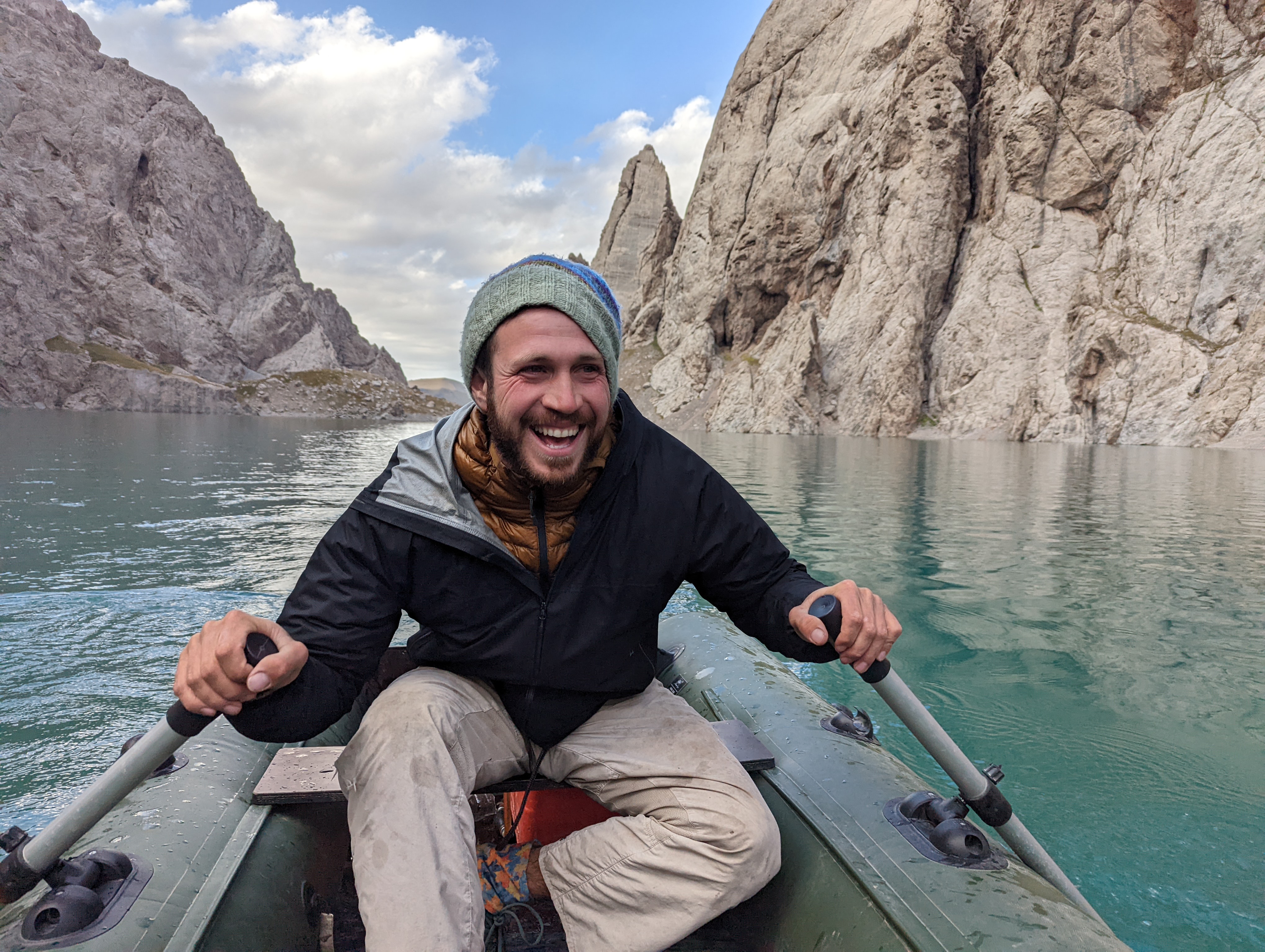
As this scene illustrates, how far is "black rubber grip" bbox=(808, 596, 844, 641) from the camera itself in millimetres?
2150

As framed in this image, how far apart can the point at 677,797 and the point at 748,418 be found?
5565 cm

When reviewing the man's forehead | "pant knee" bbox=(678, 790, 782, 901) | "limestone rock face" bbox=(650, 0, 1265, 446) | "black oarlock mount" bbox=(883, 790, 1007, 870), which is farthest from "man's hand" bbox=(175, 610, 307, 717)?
"limestone rock face" bbox=(650, 0, 1265, 446)

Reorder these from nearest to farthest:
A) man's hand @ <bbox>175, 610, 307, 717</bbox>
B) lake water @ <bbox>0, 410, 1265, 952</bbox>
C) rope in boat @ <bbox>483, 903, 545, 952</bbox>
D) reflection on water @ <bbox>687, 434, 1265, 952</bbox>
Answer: man's hand @ <bbox>175, 610, 307, 717</bbox> → rope in boat @ <bbox>483, 903, 545, 952</bbox> → reflection on water @ <bbox>687, 434, 1265, 952</bbox> → lake water @ <bbox>0, 410, 1265, 952</bbox>

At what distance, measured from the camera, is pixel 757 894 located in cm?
244

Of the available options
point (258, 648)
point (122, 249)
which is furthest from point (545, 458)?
point (122, 249)

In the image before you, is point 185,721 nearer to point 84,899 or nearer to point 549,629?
point 84,899

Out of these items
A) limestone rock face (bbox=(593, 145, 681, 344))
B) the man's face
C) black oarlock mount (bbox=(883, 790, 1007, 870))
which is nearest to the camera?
black oarlock mount (bbox=(883, 790, 1007, 870))

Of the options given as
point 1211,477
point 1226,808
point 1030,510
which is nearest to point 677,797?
point 1226,808

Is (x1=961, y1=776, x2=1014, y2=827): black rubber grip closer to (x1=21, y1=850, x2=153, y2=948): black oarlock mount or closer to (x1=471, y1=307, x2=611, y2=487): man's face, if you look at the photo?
(x1=471, y1=307, x2=611, y2=487): man's face

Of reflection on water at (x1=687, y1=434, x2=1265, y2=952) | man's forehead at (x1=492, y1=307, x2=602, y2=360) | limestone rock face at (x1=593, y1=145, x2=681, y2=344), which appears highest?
limestone rock face at (x1=593, y1=145, x2=681, y2=344)

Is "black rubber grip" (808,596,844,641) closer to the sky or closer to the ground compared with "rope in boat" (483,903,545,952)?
closer to the sky

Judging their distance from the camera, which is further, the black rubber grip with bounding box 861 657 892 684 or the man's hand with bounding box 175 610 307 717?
the black rubber grip with bounding box 861 657 892 684

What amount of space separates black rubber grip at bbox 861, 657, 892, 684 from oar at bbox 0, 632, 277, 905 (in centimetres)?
180

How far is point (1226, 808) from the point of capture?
3.87m
